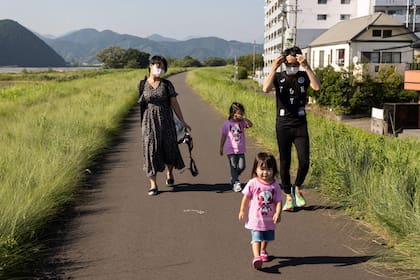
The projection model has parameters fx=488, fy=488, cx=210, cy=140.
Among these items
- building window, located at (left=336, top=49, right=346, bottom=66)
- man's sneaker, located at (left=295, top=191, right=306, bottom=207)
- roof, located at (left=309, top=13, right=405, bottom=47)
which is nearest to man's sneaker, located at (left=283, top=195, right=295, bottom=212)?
man's sneaker, located at (left=295, top=191, right=306, bottom=207)

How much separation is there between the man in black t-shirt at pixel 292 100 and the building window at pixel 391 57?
35.5 metres

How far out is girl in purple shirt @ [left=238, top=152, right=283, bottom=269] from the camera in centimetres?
415

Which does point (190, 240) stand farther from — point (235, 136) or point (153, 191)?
point (235, 136)

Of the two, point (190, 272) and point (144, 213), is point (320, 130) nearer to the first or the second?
point (144, 213)

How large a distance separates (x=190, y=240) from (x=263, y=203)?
1.02 m

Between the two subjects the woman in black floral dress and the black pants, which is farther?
the woman in black floral dress

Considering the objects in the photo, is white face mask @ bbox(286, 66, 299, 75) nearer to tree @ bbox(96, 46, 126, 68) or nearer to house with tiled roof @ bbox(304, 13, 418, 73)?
house with tiled roof @ bbox(304, 13, 418, 73)

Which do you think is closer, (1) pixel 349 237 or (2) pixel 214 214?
(1) pixel 349 237

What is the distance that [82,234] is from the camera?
16.3 feet

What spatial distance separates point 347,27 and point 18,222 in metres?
43.4

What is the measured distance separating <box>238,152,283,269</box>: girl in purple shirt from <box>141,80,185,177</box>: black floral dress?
2617 millimetres

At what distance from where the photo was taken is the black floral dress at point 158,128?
21.3 feet

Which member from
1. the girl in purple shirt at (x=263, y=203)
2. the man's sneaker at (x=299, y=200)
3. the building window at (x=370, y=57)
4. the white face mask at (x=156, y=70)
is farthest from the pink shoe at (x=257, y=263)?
the building window at (x=370, y=57)

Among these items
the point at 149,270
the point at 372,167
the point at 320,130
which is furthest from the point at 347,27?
the point at 149,270
